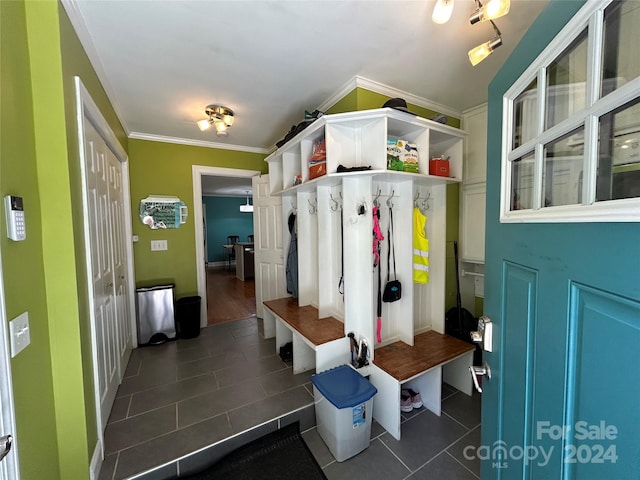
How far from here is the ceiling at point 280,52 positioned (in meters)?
1.37

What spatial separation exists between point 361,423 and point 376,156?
1.80 m

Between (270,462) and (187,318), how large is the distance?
2095mm

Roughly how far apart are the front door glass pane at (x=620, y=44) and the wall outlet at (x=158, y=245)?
12.4 feet

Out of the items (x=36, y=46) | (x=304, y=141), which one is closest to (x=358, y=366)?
(x=304, y=141)

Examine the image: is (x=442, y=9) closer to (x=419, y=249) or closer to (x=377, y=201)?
(x=377, y=201)

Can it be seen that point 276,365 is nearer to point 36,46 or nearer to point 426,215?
point 426,215

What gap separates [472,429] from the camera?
5.94 ft

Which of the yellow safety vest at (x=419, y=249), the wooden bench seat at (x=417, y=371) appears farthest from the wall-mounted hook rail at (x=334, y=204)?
the wooden bench seat at (x=417, y=371)

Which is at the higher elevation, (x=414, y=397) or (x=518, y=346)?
(x=518, y=346)

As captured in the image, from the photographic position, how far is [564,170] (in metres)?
0.64

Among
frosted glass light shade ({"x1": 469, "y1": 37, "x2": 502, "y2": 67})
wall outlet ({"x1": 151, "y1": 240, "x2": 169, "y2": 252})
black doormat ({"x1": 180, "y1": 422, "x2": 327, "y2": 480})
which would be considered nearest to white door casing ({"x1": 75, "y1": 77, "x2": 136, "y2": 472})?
wall outlet ({"x1": 151, "y1": 240, "x2": 169, "y2": 252})

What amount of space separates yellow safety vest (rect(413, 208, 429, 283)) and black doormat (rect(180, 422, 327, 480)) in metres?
1.51

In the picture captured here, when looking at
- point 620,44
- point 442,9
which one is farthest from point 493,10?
point 620,44

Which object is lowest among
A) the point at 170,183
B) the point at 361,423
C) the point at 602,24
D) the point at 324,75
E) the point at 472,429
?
the point at 472,429
